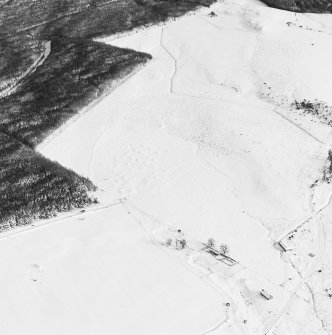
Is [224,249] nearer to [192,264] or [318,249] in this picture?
[192,264]

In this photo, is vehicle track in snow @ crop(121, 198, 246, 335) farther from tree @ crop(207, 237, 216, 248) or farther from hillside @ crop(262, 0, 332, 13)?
hillside @ crop(262, 0, 332, 13)

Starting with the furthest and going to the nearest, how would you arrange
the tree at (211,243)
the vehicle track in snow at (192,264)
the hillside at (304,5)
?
the hillside at (304,5) < the tree at (211,243) < the vehicle track in snow at (192,264)

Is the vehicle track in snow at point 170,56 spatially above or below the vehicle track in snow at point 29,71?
above

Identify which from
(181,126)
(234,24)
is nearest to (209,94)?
(181,126)

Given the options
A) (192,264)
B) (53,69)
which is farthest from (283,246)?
(53,69)

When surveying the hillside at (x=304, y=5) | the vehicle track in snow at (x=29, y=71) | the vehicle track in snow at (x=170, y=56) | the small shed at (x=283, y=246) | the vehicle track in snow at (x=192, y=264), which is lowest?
the vehicle track in snow at (x=192, y=264)

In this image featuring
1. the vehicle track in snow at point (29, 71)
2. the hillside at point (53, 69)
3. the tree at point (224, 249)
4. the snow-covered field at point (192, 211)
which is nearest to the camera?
the snow-covered field at point (192, 211)

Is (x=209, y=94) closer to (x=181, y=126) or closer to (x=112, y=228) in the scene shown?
(x=181, y=126)

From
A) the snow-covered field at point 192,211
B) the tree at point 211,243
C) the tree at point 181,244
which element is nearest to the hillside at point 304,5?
the snow-covered field at point 192,211

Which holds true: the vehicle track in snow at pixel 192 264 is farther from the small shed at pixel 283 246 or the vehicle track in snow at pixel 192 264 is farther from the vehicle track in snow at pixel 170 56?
the vehicle track in snow at pixel 170 56
